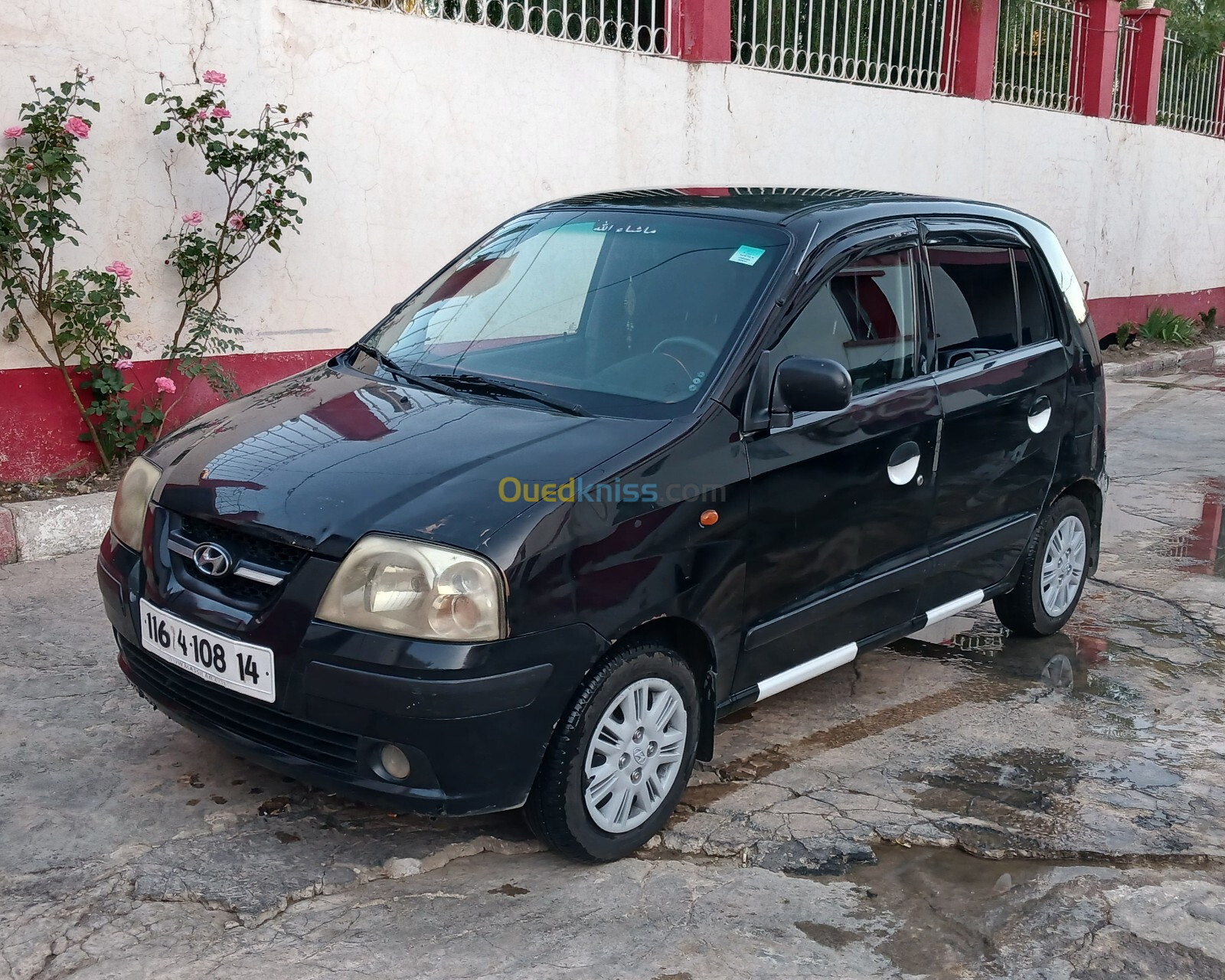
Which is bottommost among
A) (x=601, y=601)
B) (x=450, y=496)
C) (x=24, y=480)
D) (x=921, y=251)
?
(x=24, y=480)

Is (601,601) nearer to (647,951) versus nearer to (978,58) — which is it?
(647,951)

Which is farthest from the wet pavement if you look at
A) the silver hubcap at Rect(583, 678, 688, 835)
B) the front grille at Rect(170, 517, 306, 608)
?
the front grille at Rect(170, 517, 306, 608)

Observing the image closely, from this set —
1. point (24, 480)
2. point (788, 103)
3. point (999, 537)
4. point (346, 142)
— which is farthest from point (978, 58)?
point (24, 480)

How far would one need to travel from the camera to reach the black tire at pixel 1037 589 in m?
4.84

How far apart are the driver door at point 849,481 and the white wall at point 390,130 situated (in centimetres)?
398

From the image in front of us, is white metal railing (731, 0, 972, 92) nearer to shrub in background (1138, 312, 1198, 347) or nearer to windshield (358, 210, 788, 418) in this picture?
shrub in background (1138, 312, 1198, 347)

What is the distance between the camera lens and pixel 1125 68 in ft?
48.1

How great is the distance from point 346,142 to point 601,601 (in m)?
4.89

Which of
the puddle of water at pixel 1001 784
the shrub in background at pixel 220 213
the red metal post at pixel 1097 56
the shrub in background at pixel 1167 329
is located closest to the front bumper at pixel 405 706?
the puddle of water at pixel 1001 784

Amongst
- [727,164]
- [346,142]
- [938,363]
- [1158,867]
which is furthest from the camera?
[727,164]

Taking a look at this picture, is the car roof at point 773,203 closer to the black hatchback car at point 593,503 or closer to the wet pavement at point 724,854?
the black hatchback car at point 593,503

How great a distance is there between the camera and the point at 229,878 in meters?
3.08

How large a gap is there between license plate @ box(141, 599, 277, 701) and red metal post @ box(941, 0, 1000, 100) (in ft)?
34.6

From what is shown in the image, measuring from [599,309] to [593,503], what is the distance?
0.96 m
